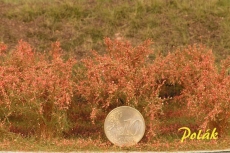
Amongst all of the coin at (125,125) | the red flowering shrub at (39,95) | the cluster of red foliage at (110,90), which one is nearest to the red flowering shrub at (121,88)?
the cluster of red foliage at (110,90)

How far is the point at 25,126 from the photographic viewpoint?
9.93 m

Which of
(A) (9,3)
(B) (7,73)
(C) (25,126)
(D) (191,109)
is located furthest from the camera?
(A) (9,3)

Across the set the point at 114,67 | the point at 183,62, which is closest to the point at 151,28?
the point at 183,62

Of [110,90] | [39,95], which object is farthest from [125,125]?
[39,95]

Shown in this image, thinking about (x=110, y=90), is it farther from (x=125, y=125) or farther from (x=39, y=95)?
(x=39, y=95)

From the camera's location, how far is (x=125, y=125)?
28.1 ft

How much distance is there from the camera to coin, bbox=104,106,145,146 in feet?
27.9

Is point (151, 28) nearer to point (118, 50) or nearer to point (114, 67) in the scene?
point (118, 50)

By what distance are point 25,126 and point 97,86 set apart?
2014mm

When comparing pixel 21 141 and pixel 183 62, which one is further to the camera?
pixel 183 62

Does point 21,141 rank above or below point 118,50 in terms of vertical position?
below

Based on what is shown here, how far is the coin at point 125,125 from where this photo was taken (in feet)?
27.9

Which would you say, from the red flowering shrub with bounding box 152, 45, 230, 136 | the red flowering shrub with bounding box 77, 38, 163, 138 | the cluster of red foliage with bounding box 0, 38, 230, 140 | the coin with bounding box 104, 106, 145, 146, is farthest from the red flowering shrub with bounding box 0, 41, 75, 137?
the red flowering shrub with bounding box 152, 45, 230, 136

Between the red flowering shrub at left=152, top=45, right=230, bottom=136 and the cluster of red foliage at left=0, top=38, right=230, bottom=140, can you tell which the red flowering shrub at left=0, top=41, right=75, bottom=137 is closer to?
the cluster of red foliage at left=0, top=38, right=230, bottom=140
